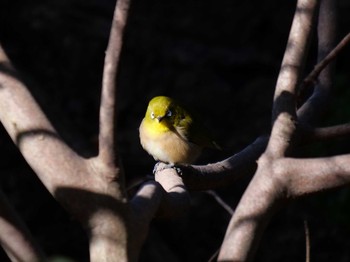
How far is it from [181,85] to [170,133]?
10.5 ft

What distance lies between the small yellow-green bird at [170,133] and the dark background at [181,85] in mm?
1662

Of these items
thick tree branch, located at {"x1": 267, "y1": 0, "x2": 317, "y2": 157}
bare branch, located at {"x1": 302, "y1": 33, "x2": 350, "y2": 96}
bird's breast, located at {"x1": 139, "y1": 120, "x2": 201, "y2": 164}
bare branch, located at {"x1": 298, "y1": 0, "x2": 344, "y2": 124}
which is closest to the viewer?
thick tree branch, located at {"x1": 267, "y1": 0, "x2": 317, "y2": 157}

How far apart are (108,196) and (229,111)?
18.6 feet

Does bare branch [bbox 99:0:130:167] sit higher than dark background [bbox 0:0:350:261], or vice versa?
bare branch [bbox 99:0:130:167]

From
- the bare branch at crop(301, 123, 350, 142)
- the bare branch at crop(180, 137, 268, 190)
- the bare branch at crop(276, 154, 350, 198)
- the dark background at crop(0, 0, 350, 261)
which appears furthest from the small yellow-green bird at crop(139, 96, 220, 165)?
the bare branch at crop(276, 154, 350, 198)

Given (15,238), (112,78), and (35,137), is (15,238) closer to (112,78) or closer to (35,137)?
(35,137)

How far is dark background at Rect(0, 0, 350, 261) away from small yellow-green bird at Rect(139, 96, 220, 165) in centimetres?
166

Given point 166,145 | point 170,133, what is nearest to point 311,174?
point 166,145

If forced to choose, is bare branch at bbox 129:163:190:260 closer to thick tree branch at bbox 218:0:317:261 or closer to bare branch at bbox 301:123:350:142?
thick tree branch at bbox 218:0:317:261

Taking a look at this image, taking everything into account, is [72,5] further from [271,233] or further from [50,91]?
[271,233]

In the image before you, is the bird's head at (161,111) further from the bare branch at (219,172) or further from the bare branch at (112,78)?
the bare branch at (112,78)

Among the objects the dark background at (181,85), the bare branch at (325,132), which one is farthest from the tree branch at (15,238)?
the dark background at (181,85)

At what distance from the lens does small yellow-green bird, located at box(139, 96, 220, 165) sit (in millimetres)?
4090

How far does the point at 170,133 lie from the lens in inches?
165
